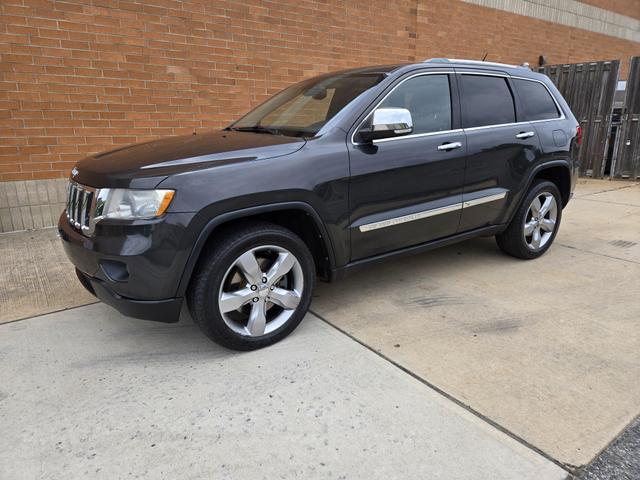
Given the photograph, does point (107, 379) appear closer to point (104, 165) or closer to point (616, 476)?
point (104, 165)

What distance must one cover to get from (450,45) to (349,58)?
276 cm

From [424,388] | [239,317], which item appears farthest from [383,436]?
[239,317]

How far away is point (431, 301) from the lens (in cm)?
373

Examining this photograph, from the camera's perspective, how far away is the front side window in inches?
138

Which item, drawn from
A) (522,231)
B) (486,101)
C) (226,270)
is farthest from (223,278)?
(522,231)

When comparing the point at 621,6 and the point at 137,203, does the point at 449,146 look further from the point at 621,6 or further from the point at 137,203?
the point at 621,6

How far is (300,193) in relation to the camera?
2941mm

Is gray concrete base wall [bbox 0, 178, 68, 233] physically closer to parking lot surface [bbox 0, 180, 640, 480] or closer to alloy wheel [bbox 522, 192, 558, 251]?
parking lot surface [bbox 0, 180, 640, 480]

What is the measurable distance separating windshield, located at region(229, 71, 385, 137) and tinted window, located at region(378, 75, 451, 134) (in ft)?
0.66

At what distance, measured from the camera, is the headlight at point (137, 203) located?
101 inches

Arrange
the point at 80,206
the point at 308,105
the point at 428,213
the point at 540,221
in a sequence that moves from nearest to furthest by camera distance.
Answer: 1. the point at 80,206
2. the point at 428,213
3. the point at 308,105
4. the point at 540,221

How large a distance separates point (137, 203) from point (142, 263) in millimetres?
324

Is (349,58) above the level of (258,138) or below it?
above

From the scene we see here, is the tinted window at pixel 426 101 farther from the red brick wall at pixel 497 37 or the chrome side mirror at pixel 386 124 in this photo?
the red brick wall at pixel 497 37
